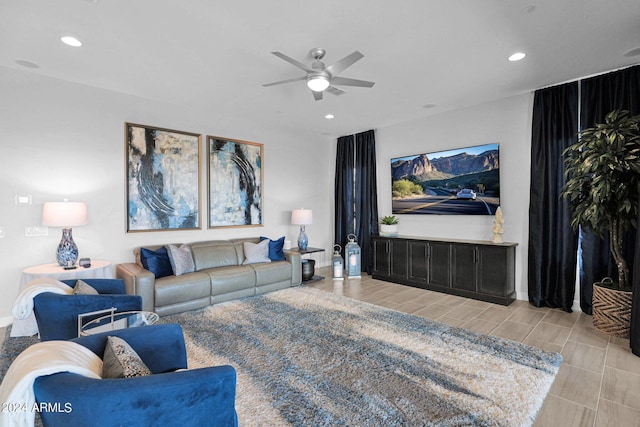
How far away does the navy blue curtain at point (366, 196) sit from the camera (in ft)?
20.2

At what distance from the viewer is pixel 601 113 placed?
3625 millimetres

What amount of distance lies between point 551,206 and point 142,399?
4.68 metres

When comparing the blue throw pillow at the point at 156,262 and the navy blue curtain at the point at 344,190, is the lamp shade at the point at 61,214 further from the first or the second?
the navy blue curtain at the point at 344,190

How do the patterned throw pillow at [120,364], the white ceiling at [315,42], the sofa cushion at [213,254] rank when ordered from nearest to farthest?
the patterned throw pillow at [120,364], the white ceiling at [315,42], the sofa cushion at [213,254]

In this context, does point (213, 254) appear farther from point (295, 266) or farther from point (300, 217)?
point (300, 217)

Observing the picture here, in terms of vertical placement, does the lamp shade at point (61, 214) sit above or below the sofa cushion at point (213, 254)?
above

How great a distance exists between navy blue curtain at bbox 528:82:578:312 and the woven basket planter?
0.59 meters

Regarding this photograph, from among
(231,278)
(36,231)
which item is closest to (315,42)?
(231,278)

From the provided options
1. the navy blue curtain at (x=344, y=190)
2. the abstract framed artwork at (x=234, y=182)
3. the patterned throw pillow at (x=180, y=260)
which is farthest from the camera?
the navy blue curtain at (x=344, y=190)

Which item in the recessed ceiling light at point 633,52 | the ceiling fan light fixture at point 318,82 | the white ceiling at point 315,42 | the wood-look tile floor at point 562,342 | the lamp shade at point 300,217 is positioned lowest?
the wood-look tile floor at point 562,342

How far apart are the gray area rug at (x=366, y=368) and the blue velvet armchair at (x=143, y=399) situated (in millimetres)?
791

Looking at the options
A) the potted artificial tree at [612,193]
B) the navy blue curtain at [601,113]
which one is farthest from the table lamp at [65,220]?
the navy blue curtain at [601,113]

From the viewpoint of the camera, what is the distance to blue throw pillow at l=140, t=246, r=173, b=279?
12.9ft

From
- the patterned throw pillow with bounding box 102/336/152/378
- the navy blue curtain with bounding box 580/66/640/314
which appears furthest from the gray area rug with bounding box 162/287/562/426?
the navy blue curtain with bounding box 580/66/640/314
